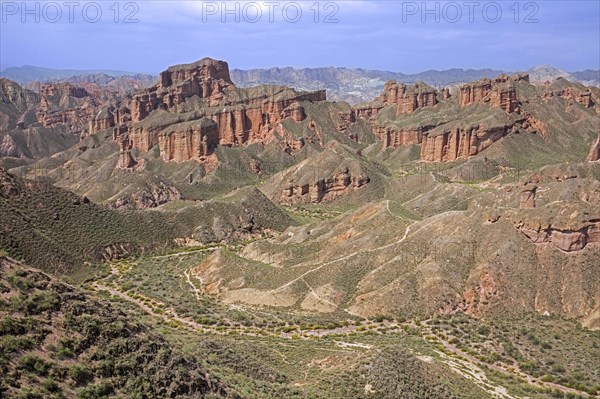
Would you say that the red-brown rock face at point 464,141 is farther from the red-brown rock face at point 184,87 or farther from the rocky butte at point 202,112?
the red-brown rock face at point 184,87

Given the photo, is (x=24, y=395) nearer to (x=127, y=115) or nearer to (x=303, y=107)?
(x=303, y=107)

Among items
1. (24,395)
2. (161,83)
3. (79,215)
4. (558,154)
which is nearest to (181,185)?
(79,215)

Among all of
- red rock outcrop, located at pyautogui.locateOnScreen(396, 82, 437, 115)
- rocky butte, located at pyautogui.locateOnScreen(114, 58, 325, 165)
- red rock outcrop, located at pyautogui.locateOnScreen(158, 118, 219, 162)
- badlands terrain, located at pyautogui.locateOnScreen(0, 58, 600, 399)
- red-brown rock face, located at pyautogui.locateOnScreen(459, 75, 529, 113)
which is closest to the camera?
badlands terrain, located at pyautogui.locateOnScreen(0, 58, 600, 399)

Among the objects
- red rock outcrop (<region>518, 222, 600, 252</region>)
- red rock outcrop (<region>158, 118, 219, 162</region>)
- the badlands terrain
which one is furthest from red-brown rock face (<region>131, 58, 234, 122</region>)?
red rock outcrop (<region>518, 222, 600, 252</region>)

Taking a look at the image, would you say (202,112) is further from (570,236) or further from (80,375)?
(80,375)

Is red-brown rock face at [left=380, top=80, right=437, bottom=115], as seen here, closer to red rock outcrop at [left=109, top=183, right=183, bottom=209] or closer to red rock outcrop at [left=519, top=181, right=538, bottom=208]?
red rock outcrop at [left=109, top=183, right=183, bottom=209]

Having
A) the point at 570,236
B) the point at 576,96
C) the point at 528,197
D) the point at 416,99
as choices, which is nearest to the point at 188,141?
the point at 416,99
